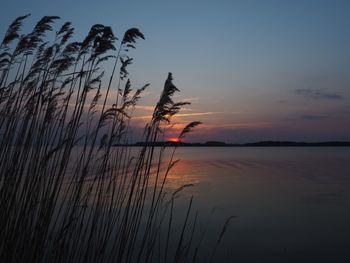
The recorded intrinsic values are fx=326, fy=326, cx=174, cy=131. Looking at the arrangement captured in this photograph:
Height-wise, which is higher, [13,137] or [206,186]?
[13,137]

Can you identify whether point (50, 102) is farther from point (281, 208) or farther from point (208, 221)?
point (281, 208)

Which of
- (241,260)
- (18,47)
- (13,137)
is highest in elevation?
(18,47)

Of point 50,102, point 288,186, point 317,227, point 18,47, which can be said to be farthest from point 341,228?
point 18,47

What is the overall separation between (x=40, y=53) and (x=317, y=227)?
24.0 ft

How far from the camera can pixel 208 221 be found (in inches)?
327

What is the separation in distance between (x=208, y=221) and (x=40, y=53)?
5934 mm

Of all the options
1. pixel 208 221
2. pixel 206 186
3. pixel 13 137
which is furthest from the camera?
pixel 206 186

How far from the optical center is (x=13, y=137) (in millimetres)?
3748

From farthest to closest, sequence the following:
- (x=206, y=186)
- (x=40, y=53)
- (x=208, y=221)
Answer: (x=206, y=186)
(x=208, y=221)
(x=40, y=53)

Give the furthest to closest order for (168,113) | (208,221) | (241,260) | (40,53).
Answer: (208,221) < (241,260) < (40,53) < (168,113)

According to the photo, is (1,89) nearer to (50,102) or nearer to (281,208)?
(50,102)

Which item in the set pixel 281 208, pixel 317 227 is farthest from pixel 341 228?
pixel 281 208

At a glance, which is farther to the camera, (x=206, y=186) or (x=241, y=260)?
(x=206, y=186)

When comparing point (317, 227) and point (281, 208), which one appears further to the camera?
point (281, 208)
